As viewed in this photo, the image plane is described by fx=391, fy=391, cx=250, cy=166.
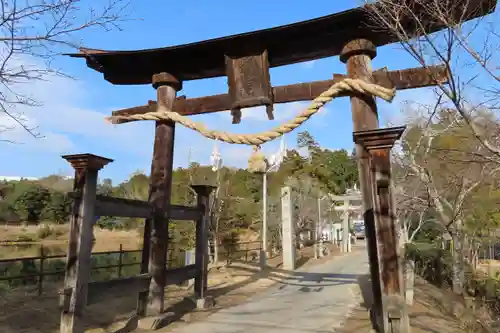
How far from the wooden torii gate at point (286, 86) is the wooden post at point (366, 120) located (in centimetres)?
1

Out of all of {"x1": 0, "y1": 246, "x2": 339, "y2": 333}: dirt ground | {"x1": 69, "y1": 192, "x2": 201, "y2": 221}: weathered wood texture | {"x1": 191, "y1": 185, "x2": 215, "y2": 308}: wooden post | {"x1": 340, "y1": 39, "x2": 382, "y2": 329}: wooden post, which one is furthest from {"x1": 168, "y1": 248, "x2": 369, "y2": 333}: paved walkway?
{"x1": 69, "y1": 192, "x2": 201, "y2": 221}: weathered wood texture

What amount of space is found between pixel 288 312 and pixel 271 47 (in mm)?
4398

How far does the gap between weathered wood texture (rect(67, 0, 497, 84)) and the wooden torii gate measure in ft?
0.05

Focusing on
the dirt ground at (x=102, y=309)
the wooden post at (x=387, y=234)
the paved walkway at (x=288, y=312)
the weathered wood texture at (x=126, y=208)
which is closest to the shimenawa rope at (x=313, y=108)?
the wooden post at (x=387, y=234)

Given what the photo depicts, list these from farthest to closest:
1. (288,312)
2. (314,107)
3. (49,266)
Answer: (49,266), (288,312), (314,107)

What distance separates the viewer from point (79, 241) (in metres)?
4.66

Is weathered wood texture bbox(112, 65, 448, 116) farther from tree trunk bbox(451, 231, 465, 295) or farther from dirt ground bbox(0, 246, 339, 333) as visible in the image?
tree trunk bbox(451, 231, 465, 295)

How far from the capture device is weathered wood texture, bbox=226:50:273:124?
5.74 m

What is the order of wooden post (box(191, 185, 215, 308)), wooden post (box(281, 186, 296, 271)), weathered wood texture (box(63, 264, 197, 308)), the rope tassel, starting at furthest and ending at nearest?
wooden post (box(281, 186, 296, 271)) → wooden post (box(191, 185, 215, 308)) → the rope tassel → weathered wood texture (box(63, 264, 197, 308))

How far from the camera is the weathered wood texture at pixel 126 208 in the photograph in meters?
4.99

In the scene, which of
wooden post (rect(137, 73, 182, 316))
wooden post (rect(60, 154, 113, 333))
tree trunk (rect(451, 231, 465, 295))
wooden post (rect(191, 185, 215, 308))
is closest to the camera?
wooden post (rect(60, 154, 113, 333))

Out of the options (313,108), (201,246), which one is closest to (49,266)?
(201,246)

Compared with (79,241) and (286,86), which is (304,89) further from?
(79,241)

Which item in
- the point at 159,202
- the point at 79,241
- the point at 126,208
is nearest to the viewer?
the point at 79,241
